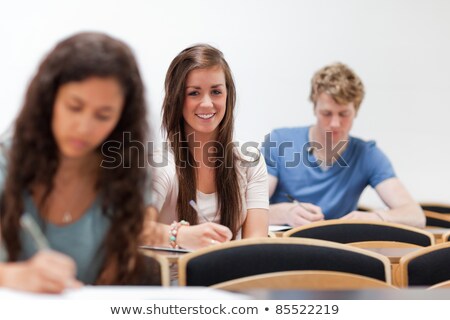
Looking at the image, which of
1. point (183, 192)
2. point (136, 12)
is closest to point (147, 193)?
point (183, 192)

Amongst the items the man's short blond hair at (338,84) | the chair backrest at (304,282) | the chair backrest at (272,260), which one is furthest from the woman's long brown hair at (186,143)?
→ the man's short blond hair at (338,84)

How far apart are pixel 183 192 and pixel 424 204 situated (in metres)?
1.54

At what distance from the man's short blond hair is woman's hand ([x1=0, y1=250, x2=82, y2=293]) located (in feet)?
5.42

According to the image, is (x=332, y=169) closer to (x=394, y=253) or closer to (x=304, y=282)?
(x=394, y=253)

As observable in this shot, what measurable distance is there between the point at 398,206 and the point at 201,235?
1244mm

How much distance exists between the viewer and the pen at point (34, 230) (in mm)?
1188

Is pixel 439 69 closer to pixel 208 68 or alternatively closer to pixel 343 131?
pixel 343 131

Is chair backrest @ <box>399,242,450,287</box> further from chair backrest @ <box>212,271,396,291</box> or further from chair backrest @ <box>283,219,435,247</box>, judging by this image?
chair backrest @ <box>283,219,435,247</box>

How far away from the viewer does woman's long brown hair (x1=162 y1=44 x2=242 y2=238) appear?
175 centimetres

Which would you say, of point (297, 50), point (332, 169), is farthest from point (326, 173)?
point (297, 50)

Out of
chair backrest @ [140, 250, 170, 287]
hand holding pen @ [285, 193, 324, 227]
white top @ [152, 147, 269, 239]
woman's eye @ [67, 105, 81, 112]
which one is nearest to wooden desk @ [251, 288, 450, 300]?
chair backrest @ [140, 250, 170, 287]

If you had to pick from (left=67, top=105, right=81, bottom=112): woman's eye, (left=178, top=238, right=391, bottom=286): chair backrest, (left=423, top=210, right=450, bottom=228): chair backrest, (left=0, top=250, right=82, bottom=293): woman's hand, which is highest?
(left=67, top=105, right=81, bottom=112): woman's eye

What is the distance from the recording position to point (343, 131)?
8.77ft

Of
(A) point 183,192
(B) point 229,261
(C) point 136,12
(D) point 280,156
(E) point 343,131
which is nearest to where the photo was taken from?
(B) point 229,261
